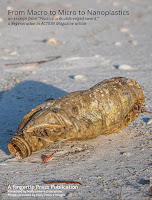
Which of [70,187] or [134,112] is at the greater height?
[134,112]

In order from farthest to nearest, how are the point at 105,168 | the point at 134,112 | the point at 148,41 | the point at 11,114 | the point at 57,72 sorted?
the point at 148,41
the point at 57,72
the point at 11,114
the point at 134,112
the point at 105,168

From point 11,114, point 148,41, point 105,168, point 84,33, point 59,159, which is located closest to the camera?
point 105,168

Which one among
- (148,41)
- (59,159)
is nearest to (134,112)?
(59,159)

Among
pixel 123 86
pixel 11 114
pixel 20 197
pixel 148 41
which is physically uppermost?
pixel 148 41

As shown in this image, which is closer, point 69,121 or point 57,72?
point 69,121

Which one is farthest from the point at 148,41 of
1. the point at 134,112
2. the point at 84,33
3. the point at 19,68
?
the point at 134,112

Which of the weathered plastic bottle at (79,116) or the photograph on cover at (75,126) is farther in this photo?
the weathered plastic bottle at (79,116)

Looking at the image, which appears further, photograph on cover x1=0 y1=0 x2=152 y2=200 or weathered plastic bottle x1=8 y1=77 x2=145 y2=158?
weathered plastic bottle x1=8 y1=77 x2=145 y2=158

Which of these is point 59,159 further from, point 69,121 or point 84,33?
point 84,33
